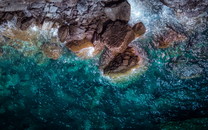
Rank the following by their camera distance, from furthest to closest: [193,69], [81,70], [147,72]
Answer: [81,70]
[147,72]
[193,69]

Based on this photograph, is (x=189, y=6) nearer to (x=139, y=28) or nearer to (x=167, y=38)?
(x=167, y=38)

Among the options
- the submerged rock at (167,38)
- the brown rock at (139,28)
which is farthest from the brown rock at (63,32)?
the submerged rock at (167,38)

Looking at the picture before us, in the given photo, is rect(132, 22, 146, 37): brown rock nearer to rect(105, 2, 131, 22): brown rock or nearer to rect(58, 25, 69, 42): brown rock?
rect(105, 2, 131, 22): brown rock

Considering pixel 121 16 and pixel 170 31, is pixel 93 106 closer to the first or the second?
pixel 121 16

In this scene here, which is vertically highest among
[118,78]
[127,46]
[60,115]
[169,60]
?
[127,46]

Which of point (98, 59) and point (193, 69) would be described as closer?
point (193, 69)

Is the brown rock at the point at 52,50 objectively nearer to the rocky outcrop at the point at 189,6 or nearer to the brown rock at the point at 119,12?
the brown rock at the point at 119,12

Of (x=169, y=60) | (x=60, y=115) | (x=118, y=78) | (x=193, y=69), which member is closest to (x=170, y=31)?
(x=169, y=60)
